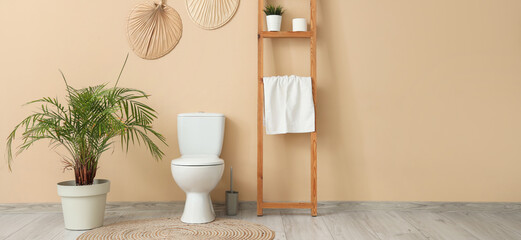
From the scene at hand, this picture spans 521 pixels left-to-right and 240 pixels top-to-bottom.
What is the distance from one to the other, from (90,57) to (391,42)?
6.45 ft

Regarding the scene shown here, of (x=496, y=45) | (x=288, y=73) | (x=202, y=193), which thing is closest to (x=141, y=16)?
(x=288, y=73)

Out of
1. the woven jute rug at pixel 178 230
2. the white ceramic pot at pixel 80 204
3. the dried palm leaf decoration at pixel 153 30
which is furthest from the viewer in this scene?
the dried palm leaf decoration at pixel 153 30

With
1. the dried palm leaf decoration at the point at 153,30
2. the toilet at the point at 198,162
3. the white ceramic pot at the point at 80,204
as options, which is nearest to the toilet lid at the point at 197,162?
the toilet at the point at 198,162

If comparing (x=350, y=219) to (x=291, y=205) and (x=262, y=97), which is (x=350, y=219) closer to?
(x=291, y=205)

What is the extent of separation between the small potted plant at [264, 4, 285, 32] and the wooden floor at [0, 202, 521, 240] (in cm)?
116

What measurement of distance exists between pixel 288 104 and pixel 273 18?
0.55 metres

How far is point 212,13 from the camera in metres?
3.14

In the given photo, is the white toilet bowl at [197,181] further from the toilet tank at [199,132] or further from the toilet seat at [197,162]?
the toilet tank at [199,132]

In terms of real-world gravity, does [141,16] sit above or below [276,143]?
above

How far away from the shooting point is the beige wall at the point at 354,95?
123 inches

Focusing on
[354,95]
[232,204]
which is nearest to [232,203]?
[232,204]

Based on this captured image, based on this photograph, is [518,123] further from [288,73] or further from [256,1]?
[256,1]

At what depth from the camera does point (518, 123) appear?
3.19 metres

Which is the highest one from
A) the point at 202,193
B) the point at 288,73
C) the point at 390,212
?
the point at 288,73
